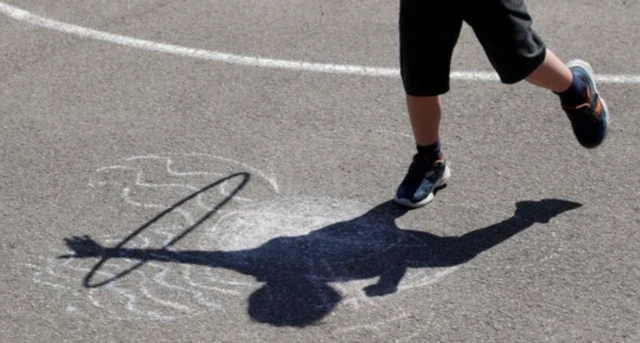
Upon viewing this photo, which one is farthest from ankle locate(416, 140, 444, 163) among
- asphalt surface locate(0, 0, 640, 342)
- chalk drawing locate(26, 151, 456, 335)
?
chalk drawing locate(26, 151, 456, 335)

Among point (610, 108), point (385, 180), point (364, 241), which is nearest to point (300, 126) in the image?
point (385, 180)

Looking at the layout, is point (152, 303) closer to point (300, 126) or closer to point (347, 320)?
point (347, 320)

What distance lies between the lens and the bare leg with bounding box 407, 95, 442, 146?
5.26 m

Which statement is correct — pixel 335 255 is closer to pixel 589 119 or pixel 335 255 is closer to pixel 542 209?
pixel 542 209

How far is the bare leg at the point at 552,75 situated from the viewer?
17.1 ft

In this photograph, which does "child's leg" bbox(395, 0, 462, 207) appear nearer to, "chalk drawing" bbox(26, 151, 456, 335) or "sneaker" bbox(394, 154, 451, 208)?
"sneaker" bbox(394, 154, 451, 208)

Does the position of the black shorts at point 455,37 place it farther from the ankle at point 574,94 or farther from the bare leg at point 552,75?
the ankle at point 574,94

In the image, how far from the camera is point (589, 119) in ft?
17.7

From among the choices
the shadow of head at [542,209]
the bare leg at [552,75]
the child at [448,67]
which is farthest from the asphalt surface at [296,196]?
the bare leg at [552,75]

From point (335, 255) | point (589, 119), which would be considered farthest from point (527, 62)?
point (335, 255)

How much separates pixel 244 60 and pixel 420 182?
1.73 meters

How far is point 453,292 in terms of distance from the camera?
4.71 metres

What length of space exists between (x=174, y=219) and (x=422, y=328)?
4.07ft

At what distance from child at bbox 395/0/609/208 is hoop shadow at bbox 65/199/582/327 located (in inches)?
9.8
